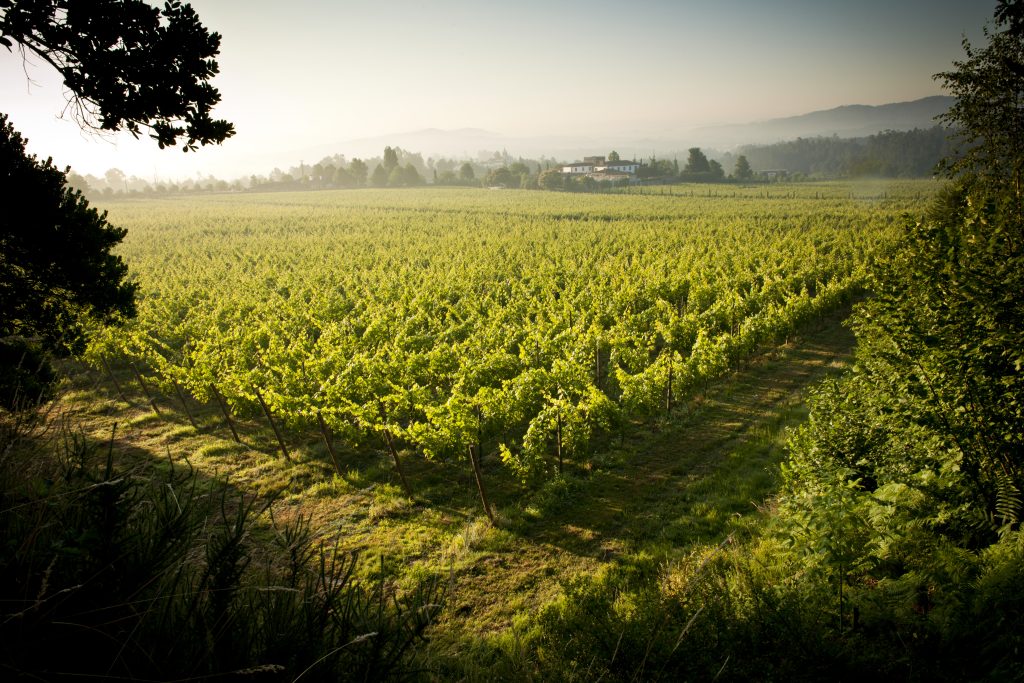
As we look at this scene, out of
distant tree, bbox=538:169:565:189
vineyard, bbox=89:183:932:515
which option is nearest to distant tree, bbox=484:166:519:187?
distant tree, bbox=538:169:565:189

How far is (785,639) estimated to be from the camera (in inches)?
184

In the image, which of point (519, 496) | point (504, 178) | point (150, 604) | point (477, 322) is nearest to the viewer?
point (150, 604)

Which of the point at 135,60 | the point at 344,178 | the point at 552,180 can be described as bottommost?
the point at 135,60

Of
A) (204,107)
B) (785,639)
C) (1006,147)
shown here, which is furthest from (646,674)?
(1006,147)

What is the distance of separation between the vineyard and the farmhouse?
67078 millimetres

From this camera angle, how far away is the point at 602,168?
138125mm

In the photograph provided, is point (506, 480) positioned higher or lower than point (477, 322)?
lower

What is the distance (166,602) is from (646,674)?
450cm

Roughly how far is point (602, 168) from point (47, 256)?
144109 mm

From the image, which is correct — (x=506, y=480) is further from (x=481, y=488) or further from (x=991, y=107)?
(x=991, y=107)

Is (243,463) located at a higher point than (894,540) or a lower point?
lower

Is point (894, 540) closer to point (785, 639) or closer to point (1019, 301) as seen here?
Result: point (785, 639)

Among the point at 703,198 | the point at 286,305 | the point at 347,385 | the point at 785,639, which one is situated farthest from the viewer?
the point at 703,198

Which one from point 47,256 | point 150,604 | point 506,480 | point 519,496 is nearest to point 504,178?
point 506,480
